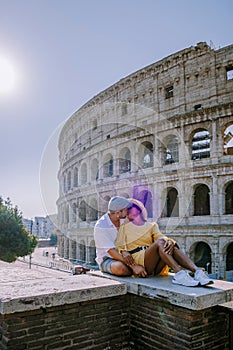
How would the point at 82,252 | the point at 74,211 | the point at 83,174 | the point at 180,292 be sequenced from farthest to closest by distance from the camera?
1. the point at 74,211
2. the point at 83,174
3. the point at 82,252
4. the point at 180,292

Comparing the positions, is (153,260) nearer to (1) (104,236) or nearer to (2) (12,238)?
(1) (104,236)

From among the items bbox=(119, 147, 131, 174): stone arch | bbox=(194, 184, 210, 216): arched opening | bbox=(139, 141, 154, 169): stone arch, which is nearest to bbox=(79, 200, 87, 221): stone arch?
bbox=(119, 147, 131, 174): stone arch

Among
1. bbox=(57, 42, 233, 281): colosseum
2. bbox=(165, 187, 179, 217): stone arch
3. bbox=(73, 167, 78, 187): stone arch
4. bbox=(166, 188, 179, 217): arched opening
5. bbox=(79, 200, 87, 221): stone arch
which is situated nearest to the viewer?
bbox=(57, 42, 233, 281): colosseum

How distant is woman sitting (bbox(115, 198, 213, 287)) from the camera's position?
3.07 metres

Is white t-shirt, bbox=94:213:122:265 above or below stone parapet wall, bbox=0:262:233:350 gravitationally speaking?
above

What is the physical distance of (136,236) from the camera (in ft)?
11.6

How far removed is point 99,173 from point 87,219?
13.9 feet

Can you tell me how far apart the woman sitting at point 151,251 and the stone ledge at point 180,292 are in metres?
0.11

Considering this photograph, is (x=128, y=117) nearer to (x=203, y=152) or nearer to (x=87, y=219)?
(x=203, y=152)

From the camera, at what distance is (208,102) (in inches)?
797

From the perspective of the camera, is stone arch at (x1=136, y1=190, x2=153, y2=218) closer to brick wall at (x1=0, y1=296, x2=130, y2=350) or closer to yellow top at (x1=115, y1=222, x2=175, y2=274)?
yellow top at (x1=115, y1=222, x2=175, y2=274)

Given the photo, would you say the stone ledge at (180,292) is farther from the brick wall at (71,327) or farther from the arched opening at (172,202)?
the arched opening at (172,202)

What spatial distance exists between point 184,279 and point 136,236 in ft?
2.35

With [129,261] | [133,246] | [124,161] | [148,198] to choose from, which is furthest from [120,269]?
[124,161]
